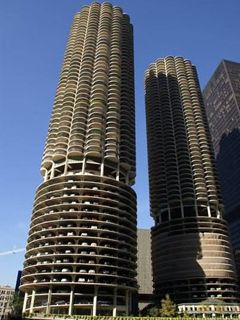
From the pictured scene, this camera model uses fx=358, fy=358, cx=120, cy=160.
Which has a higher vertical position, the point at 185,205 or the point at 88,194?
the point at 185,205

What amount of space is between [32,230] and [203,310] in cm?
6681

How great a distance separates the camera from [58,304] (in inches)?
4117

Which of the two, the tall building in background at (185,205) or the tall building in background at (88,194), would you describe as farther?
the tall building in background at (185,205)

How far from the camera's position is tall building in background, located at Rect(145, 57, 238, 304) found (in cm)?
14375

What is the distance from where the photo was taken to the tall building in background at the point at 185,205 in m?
144

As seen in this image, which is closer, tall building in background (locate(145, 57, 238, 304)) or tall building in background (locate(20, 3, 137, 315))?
tall building in background (locate(20, 3, 137, 315))

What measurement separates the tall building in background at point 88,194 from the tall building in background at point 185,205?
35471 millimetres

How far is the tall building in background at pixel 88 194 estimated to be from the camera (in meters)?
108

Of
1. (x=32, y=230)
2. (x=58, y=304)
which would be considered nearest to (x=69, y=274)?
(x=58, y=304)

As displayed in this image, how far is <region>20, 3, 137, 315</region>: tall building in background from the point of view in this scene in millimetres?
107625

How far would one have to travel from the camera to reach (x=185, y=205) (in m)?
165

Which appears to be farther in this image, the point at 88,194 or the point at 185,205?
the point at 185,205

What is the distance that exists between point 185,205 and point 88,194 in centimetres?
6033

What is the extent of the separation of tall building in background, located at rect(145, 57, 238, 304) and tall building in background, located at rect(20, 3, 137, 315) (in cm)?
3547
